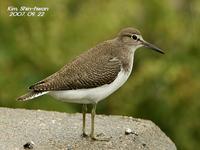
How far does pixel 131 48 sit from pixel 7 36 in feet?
12.5

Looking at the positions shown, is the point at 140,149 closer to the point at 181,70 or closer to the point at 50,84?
the point at 50,84

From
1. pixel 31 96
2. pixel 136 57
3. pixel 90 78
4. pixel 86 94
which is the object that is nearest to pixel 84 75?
pixel 90 78

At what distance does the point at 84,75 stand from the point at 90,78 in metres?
0.08

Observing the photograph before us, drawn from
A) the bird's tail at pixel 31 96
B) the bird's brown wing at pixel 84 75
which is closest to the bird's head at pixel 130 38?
the bird's brown wing at pixel 84 75

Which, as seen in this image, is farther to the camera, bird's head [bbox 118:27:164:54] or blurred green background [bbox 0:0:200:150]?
blurred green background [bbox 0:0:200:150]

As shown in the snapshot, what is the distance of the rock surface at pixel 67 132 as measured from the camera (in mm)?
8852

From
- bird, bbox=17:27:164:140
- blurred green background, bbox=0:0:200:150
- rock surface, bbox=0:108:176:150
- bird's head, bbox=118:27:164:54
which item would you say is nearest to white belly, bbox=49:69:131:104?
bird, bbox=17:27:164:140

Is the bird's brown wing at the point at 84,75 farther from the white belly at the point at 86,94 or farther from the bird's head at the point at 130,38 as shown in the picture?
the bird's head at the point at 130,38

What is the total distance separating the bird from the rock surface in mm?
295

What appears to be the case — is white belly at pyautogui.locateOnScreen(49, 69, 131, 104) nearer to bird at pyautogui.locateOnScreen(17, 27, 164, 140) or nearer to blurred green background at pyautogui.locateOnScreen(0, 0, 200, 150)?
bird at pyautogui.locateOnScreen(17, 27, 164, 140)

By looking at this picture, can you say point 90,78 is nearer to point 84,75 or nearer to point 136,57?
point 84,75

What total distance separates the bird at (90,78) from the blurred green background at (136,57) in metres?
3.03

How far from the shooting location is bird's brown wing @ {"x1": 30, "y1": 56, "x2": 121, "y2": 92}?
870 centimetres

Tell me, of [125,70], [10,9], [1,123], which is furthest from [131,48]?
[10,9]
